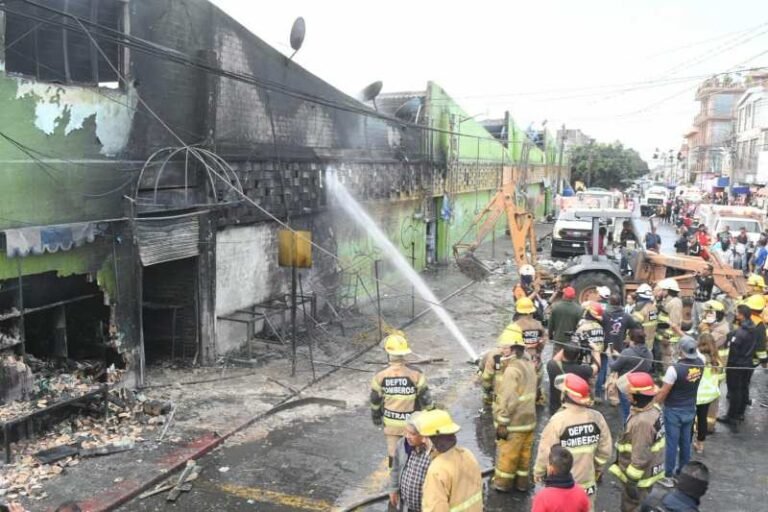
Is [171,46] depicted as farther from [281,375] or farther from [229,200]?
[281,375]

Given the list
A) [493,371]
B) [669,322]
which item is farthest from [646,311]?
[493,371]

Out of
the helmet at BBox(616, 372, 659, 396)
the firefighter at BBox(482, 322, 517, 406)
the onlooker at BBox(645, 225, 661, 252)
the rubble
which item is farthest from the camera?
the onlooker at BBox(645, 225, 661, 252)

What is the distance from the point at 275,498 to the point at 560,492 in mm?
3615

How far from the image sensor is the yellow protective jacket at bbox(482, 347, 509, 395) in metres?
7.15

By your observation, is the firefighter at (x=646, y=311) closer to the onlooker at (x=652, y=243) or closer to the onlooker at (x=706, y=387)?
the onlooker at (x=706, y=387)

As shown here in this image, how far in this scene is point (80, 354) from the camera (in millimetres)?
9836

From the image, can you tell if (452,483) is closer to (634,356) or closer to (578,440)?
(578,440)

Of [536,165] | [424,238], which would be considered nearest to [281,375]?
[424,238]

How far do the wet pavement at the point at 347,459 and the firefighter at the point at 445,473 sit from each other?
2610 mm

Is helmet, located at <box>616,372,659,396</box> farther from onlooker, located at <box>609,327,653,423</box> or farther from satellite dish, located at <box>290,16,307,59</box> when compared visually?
satellite dish, located at <box>290,16,307,59</box>

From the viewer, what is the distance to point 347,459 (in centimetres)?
786

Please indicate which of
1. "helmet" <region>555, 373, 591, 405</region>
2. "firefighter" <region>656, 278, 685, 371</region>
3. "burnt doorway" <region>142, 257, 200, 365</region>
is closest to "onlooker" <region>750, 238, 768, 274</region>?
"firefighter" <region>656, 278, 685, 371</region>

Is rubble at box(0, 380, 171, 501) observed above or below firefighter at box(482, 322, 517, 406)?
below

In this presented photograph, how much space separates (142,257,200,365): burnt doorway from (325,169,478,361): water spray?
410 centimetres
